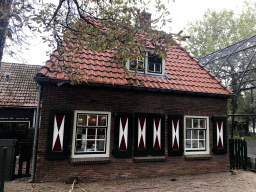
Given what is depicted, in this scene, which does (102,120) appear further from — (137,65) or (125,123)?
(137,65)

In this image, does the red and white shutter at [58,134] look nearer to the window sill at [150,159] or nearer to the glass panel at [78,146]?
the glass panel at [78,146]

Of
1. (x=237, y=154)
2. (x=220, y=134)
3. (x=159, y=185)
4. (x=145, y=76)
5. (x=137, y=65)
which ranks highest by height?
(x=145, y=76)

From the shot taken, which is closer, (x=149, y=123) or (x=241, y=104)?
(x=149, y=123)

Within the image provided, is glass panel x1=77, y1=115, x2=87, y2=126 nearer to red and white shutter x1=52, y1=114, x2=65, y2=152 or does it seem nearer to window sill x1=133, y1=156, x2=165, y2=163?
red and white shutter x1=52, y1=114, x2=65, y2=152

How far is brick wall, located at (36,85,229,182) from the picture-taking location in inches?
216

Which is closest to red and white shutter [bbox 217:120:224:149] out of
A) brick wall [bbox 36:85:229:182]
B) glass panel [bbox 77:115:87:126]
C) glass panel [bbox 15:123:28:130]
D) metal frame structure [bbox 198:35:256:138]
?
brick wall [bbox 36:85:229:182]

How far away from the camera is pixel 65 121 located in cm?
560

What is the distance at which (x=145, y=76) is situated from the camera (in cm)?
709

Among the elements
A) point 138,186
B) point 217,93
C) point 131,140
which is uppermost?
point 217,93

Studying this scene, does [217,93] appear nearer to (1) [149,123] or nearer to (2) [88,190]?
(1) [149,123]

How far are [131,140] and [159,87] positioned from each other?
87.8 inches

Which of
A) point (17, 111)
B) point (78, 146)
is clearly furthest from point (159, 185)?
point (17, 111)

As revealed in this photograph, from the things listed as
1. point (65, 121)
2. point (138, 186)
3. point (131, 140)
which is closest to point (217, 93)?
point (131, 140)

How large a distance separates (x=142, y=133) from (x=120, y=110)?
1.18m
